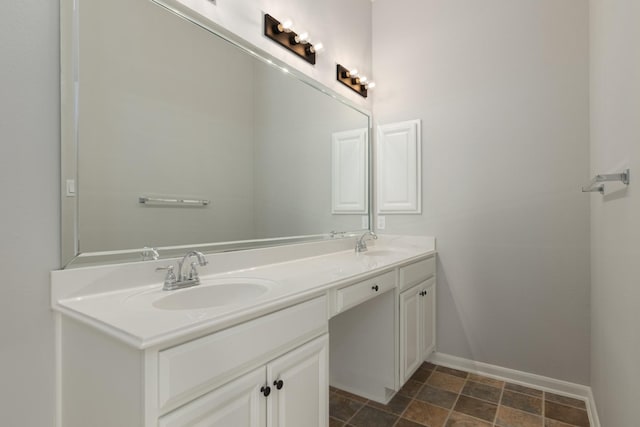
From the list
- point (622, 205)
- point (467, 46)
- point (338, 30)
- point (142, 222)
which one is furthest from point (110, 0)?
point (467, 46)

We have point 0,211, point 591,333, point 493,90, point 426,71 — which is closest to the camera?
point 0,211

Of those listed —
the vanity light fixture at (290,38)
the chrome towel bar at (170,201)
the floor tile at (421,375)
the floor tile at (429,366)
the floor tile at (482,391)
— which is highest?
the vanity light fixture at (290,38)

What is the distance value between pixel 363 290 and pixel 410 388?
967 mm

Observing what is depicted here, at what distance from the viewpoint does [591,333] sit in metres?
1.86

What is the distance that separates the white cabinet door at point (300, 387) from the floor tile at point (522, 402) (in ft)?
4.17

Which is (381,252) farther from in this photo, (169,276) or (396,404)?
(169,276)

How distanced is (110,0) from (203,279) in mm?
1051

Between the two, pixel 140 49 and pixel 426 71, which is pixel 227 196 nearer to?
pixel 140 49

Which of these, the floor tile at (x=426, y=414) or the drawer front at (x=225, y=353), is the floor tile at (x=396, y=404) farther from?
the drawer front at (x=225, y=353)

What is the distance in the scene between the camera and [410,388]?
6.63 ft

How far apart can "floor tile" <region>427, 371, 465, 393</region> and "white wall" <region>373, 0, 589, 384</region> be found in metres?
0.20

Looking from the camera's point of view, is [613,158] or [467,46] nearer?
[613,158]

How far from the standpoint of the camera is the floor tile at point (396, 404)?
180 centimetres

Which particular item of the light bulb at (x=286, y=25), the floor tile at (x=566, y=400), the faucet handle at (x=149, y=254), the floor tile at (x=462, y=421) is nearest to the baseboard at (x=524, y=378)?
the floor tile at (x=566, y=400)
